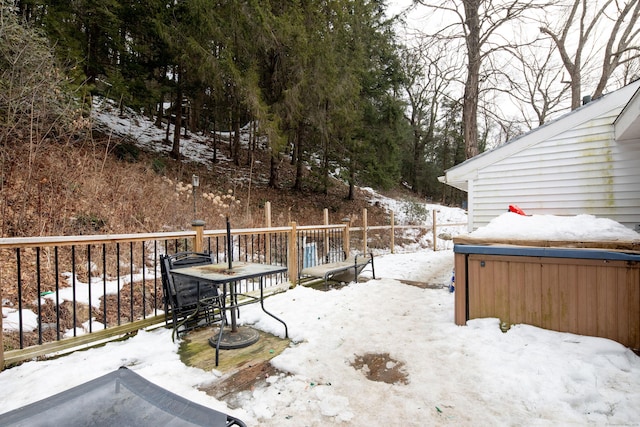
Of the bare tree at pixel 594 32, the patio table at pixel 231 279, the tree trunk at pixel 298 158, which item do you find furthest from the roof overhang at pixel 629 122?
the tree trunk at pixel 298 158

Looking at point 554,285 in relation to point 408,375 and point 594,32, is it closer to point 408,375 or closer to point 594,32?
point 408,375

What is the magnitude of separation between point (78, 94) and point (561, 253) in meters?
8.92

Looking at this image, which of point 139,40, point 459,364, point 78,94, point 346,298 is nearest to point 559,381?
point 459,364

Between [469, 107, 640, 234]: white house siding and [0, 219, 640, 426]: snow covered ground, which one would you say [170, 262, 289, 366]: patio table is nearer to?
[0, 219, 640, 426]: snow covered ground

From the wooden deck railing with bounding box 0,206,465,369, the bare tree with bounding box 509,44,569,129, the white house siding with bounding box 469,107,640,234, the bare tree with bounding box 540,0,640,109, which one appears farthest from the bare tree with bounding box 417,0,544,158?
the wooden deck railing with bounding box 0,206,465,369

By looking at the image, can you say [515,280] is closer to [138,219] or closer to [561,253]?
[561,253]

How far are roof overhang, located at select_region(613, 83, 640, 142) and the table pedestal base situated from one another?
439cm

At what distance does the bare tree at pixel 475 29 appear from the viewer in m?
7.29

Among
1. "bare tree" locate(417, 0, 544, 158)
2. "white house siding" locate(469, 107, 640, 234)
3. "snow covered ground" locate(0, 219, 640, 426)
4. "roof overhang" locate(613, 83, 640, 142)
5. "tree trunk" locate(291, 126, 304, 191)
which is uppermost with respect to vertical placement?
"bare tree" locate(417, 0, 544, 158)

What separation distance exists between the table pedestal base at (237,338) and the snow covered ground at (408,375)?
0.22m

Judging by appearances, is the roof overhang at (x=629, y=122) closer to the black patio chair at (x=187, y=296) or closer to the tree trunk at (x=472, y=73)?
the tree trunk at (x=472, y=73)

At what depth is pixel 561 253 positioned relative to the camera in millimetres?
2803

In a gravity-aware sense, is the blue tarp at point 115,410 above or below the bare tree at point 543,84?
below

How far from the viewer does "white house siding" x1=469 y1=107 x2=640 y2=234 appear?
438cm
